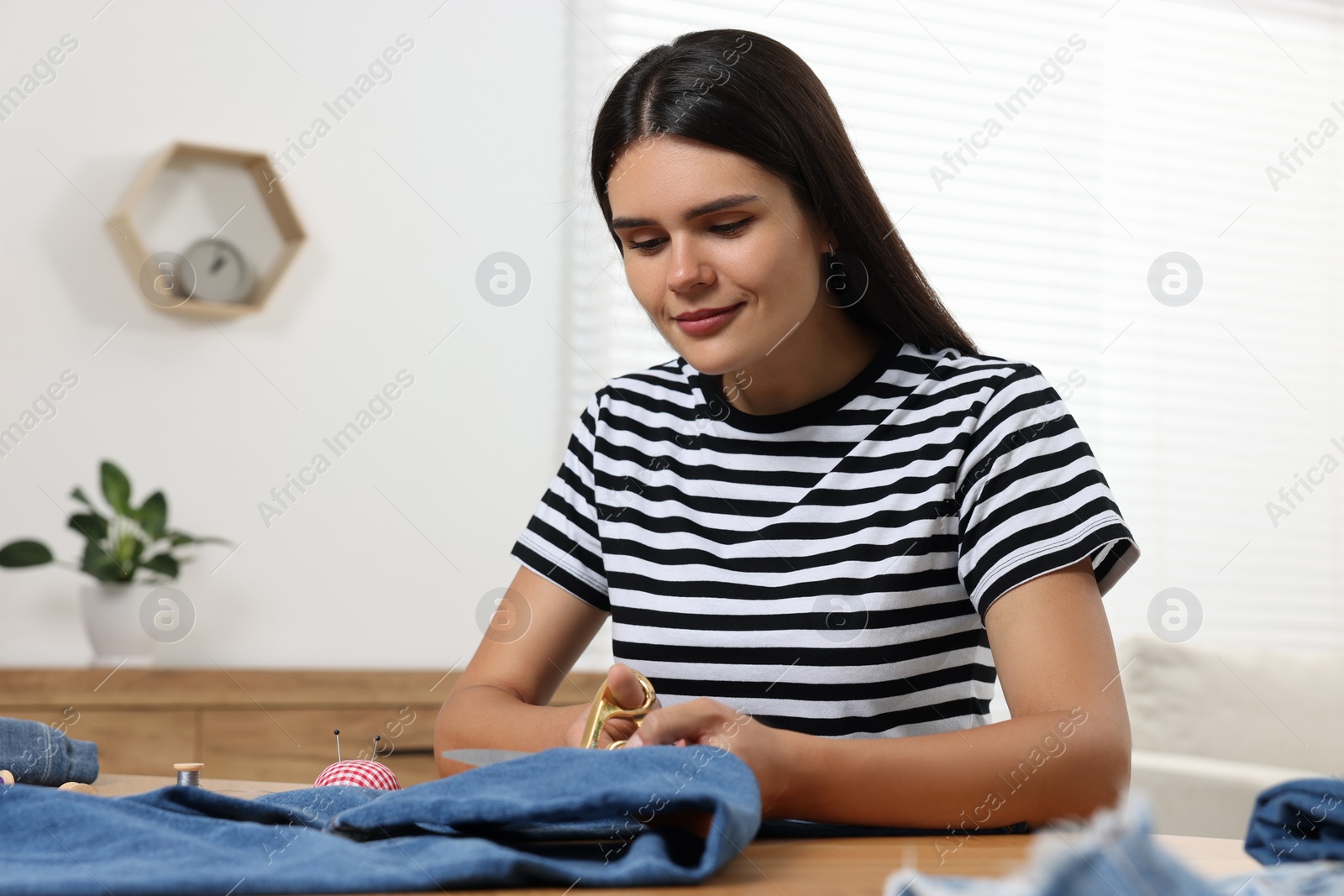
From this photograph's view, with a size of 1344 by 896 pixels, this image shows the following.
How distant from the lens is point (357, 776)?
91 cm

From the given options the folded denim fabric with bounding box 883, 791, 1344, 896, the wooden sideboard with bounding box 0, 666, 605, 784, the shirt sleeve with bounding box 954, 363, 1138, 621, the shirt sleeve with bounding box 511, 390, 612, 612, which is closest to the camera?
the folded denim fabric with bounding box 883, 791, 1344, 896

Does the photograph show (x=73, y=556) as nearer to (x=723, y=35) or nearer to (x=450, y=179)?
(x=450, y=179)

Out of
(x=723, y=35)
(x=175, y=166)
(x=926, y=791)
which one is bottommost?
(x=926, y=791)

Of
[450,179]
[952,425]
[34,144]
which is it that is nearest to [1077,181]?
[450,179]

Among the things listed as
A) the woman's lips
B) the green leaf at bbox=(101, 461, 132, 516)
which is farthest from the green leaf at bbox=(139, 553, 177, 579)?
the woman's lips

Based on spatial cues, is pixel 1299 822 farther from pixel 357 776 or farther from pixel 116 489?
pixel 116 489

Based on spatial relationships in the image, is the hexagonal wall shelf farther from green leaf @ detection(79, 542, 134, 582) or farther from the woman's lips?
the woman's lips

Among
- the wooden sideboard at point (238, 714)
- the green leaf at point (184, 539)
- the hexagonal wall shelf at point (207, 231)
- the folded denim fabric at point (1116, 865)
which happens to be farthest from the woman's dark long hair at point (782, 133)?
the hexagonal wall shelf at point (207, 231)

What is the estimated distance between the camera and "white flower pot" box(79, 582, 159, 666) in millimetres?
2215

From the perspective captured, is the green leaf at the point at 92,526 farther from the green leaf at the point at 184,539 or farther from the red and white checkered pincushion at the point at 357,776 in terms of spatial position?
the red and white checkered pincushion at the point at 357,776

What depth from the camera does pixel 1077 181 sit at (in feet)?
10.6

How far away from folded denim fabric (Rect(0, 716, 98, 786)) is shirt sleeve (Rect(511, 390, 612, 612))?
467 millimetres

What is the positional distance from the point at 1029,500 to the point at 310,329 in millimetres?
1986

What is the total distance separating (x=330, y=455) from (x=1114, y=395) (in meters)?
2.15
